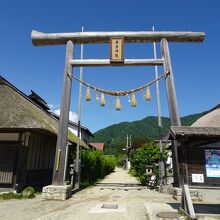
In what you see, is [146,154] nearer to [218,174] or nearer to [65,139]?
[65,139]

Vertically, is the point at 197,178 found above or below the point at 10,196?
above

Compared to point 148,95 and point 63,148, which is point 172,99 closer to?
point 148,95

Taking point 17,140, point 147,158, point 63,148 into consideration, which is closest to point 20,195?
point 17,140

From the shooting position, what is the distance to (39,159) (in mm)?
15383

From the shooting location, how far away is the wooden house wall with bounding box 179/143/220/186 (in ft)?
24.4

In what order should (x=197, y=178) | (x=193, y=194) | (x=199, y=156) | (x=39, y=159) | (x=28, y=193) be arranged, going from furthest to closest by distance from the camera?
(x=39, y=159), (x=28, y=193), (x=193, y=194), (x=199, y=156), (x=197, y=178)

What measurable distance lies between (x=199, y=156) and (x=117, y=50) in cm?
681

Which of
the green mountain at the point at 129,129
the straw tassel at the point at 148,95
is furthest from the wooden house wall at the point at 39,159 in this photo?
the green mountain at the point at 129,129

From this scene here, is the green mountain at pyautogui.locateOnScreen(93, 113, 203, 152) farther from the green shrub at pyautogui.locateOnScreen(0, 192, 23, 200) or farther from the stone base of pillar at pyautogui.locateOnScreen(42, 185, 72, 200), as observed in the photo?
the stone base of pillar at pyautogui.locateOnScreen(42, 185, 72, 200)

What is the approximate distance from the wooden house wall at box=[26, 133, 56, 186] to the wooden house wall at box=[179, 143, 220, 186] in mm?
8961

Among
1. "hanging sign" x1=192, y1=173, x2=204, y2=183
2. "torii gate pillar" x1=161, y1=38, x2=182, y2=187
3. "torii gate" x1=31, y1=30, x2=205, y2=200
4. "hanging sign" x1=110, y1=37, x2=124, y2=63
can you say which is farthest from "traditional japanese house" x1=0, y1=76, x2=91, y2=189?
"hanging sign" x1=192, y1=173, x2=204, y2=183

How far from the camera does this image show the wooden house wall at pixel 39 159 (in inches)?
550

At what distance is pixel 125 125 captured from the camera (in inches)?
6949

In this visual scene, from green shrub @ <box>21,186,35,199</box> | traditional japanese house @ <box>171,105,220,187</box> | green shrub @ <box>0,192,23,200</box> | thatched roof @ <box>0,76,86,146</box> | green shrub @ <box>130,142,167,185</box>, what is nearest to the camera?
traditional japanese house @ <box>171,105,220,187</box>
